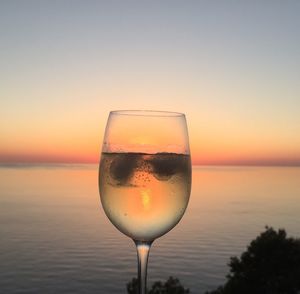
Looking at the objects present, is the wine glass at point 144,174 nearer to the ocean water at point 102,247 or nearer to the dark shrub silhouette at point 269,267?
the dark shrub silhouette at point 269,267

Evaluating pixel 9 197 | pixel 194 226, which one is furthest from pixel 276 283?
pixel 9 197

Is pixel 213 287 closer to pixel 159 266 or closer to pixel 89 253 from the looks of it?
pixel 159 266

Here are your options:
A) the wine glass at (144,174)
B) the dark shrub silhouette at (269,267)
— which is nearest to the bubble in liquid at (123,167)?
the wine glass at (144,174)

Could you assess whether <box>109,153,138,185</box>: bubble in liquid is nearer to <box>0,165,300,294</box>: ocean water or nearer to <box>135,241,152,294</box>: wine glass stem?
<box>135,241,152,294</box>: wine glass stem

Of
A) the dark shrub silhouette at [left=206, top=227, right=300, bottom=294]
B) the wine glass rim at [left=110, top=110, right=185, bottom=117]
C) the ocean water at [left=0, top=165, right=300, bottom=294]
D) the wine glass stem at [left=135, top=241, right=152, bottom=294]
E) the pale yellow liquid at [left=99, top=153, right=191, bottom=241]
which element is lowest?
the ocean water at [left=0, top=165, right=300, bottom=294]

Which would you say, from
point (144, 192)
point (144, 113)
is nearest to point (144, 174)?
point (144, 192)

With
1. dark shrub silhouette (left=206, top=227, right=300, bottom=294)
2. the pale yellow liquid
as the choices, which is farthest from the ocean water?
the pale yellow liquid

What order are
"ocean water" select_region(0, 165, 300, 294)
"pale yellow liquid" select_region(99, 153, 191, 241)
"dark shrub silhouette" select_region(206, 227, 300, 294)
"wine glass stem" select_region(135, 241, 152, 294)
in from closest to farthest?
"wine glass stem" select_region(135, 241, 152, 294) → "pale yellow liquid" select_region(99, 153, 191, 241) → "dark shrub silhouette" select_region(206, 227, 300, 294) → "ocean water" select_region(0, 165, 300, 294)

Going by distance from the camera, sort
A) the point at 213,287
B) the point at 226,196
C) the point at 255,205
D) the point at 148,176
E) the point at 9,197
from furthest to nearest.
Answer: the point at 226,196 < the point at 9,197 < the point at 255,205 < the point at 213,287 < the point at 148,176
